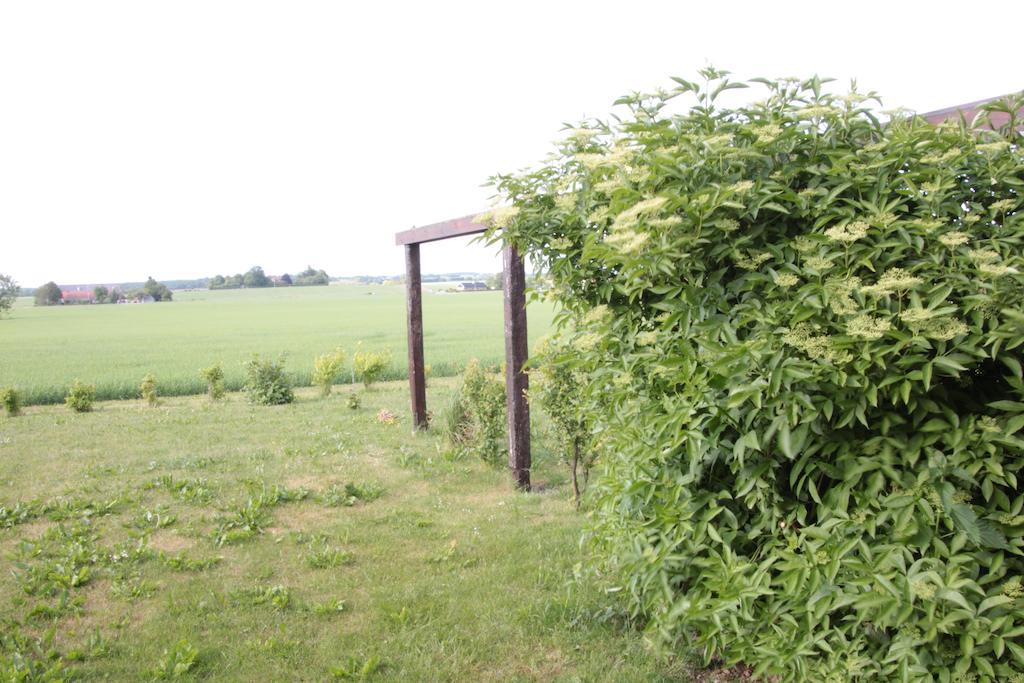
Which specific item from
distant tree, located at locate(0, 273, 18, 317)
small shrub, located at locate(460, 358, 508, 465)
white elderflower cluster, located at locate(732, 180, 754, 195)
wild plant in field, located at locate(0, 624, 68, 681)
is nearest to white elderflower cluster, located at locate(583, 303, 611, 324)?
white elderflower cluster, located at locate(732, 180, 754, 195)

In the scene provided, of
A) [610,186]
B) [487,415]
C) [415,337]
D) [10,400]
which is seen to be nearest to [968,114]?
[610,186]

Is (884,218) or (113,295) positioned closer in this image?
(884,218)

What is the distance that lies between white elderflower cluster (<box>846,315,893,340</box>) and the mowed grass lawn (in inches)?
70.3

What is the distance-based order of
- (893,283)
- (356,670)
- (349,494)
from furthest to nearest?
(349,494) → (356,670) → (893,283)

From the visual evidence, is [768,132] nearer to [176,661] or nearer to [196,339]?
[176,661]

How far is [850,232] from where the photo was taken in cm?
222

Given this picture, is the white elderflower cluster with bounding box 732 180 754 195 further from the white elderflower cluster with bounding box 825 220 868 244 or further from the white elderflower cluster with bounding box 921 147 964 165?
the white elderflower cluster with bounding box 921 147 964 165

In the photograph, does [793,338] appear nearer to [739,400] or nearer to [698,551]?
[739,400]

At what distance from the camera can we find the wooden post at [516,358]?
5.74 metres

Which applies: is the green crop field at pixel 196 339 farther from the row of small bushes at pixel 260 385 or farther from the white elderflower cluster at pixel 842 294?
the white elderflower cluster at pixel 842 294

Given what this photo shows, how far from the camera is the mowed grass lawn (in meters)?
3.31

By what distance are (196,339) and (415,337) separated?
77.1ft

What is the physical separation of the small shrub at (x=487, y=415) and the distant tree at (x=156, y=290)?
54207mm

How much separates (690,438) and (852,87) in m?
1.39
